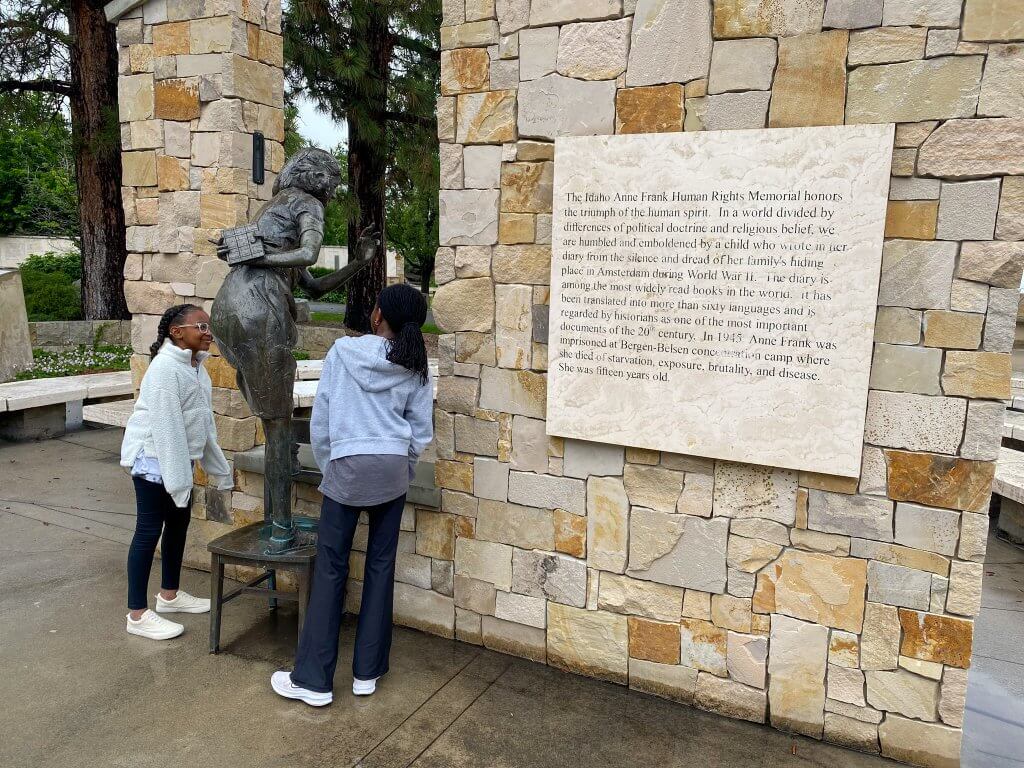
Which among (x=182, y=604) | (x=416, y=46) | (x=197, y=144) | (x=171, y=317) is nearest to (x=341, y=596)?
(x=182, y=604)

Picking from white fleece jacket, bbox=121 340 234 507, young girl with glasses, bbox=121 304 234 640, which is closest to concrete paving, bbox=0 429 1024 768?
young girl with glasses, bbox=121 304 234 640

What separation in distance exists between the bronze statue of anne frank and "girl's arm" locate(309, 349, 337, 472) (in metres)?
0.50

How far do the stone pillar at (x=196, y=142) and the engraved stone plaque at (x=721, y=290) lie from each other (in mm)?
2034

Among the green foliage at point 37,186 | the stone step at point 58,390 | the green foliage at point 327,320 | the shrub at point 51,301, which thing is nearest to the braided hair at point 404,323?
the stone step at point 58,390

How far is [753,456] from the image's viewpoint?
296cm

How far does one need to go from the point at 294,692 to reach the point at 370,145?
28.9 ft

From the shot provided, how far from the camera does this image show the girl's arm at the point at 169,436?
3.49 m

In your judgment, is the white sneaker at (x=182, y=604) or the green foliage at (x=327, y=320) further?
the green foliage at (x=327, y=320)

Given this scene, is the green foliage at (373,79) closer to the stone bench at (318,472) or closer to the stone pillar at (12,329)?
the stone pillar at (12,329)

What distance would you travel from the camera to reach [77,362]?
9742mm

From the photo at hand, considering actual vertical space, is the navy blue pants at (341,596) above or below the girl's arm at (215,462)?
below

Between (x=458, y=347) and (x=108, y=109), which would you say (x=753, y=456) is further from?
(x=108, y=109)

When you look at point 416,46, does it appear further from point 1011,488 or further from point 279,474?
point 1011,488

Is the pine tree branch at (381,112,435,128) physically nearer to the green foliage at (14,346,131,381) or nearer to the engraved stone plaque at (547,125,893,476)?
the green foliage at (14,346,131,381)
